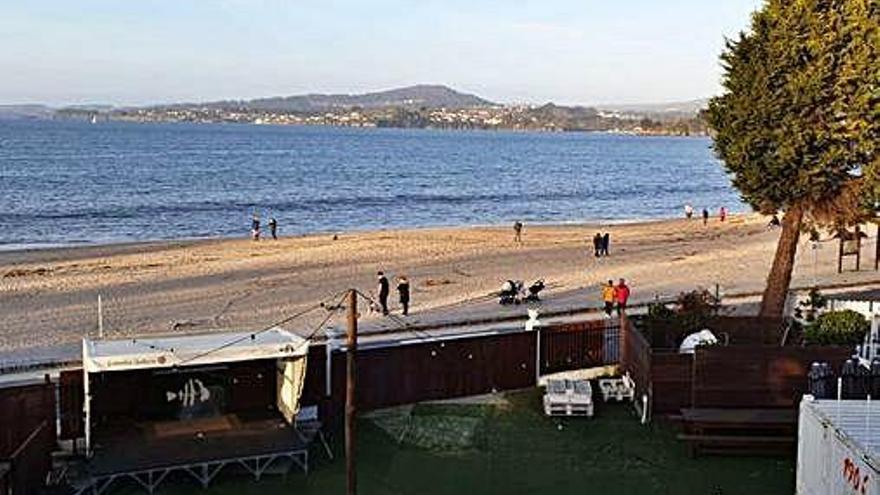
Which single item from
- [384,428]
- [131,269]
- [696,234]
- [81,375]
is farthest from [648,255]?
[81,375]

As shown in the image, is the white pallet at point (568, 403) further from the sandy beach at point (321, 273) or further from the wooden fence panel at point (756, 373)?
the sandy beach at point (321, 273)

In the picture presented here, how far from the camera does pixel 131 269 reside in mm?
41594

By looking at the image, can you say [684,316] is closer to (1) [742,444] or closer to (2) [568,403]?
(2) [568,403]

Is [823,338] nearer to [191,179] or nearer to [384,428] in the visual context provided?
[384,428]

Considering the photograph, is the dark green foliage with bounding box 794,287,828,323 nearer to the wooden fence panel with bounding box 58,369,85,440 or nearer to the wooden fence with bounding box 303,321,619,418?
the wooden fence with bounding box 303,321,619,418

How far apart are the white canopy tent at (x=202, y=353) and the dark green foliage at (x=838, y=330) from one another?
9800 mm

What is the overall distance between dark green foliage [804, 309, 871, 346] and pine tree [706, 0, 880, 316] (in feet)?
12.8

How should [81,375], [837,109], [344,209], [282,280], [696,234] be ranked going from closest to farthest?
[81,375] → [837,109] → [282,280] → [696,234] → [344,209]

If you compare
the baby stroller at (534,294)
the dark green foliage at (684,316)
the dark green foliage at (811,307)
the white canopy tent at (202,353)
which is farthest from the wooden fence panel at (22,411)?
the baby stroller at (534,294)

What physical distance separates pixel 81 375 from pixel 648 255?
112ft

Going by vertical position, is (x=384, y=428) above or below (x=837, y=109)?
below

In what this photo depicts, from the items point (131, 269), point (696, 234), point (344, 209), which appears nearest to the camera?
point (131, 269)

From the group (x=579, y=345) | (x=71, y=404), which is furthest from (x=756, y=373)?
(x=71, y=404)

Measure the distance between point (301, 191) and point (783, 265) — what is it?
75630 mm
